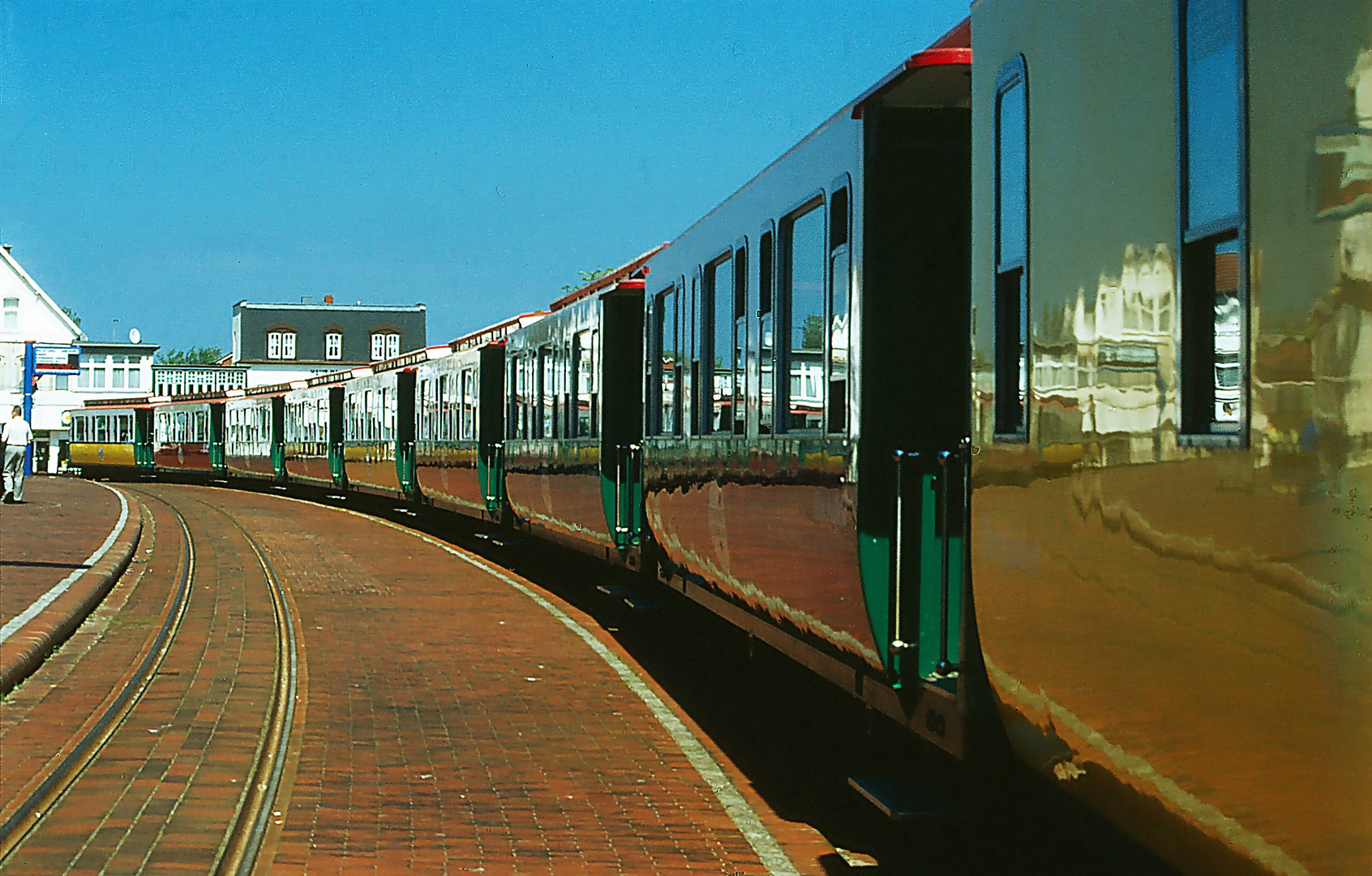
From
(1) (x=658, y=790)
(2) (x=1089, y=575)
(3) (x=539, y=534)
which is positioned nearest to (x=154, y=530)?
(3) (x=539, y=534)

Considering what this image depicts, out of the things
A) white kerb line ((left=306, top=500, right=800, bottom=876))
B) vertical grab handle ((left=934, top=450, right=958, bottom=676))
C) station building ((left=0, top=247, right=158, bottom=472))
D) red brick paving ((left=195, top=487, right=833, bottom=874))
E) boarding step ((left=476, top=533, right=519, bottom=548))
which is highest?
station building ((left=0, top=247, right=158, bottom=472))

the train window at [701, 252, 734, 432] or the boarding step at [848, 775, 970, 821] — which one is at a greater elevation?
the train window at [701, 252, 734, 432]

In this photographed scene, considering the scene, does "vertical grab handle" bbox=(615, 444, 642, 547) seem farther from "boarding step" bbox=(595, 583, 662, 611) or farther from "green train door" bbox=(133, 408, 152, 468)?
"green train door" bbox=(133, 408, 152, 468)

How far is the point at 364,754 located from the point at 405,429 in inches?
906

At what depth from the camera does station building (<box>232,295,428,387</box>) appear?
368ft

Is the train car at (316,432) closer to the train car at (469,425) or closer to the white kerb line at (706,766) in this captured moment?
the train car at (469,425)

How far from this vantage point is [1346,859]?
10.4 ft

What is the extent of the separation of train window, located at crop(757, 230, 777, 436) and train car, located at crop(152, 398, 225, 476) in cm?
4946

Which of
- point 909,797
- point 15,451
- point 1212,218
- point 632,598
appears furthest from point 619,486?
point 15,451

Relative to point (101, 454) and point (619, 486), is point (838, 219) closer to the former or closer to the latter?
point (619, 486)

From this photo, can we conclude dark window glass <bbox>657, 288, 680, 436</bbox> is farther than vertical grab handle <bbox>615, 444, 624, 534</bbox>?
No

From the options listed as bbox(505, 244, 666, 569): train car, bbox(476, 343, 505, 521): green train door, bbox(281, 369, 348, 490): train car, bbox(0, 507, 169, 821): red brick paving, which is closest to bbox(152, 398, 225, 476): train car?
bbox(281, 369, 348, 490): train car

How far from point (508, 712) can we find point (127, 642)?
448cm

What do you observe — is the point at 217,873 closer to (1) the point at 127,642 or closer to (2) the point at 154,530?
(1) the point at 127,642
